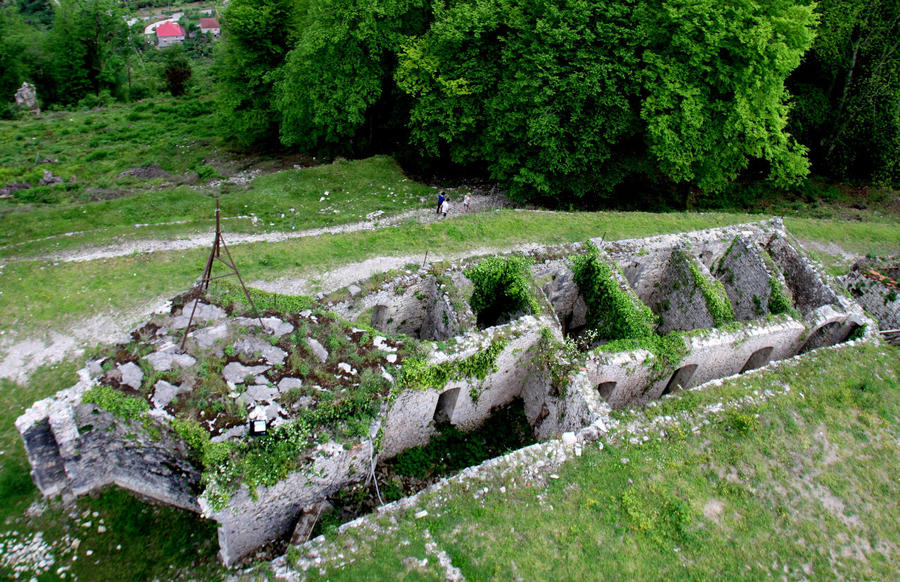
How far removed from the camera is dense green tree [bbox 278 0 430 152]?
82.5 feet

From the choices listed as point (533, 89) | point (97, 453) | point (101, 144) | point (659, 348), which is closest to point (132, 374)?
point (97, 453)

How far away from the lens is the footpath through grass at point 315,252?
16641 mm

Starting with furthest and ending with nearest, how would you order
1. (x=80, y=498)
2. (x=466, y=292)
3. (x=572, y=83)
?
(x=572, y=83), (x=466, y=292), (x=80, y=498)

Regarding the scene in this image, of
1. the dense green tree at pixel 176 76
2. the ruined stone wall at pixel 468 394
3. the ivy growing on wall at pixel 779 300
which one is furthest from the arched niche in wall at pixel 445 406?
the dense green tree at pixel 176 76

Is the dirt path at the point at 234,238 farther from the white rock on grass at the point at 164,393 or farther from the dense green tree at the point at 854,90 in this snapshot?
the dense green tree at the point at 854,90

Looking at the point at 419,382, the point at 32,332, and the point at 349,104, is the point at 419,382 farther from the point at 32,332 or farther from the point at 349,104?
the point at 349,104

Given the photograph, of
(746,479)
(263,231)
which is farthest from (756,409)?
(263,231)

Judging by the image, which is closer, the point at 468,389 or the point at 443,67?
the point at 468,389

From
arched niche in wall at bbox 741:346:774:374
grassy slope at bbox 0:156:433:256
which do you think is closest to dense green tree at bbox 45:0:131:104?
grassy slope at bbox 0:156:433:256

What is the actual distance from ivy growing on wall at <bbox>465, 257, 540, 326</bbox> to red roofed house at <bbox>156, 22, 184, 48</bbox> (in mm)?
83126

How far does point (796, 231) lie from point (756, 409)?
15.0 meters

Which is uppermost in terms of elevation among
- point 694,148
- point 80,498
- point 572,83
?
point 572,83

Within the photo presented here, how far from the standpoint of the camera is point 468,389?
12.9m

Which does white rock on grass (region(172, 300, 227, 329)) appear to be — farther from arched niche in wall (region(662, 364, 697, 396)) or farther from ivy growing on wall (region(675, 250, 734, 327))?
ivy growing on wall (region(675, 250, 734, 327))
